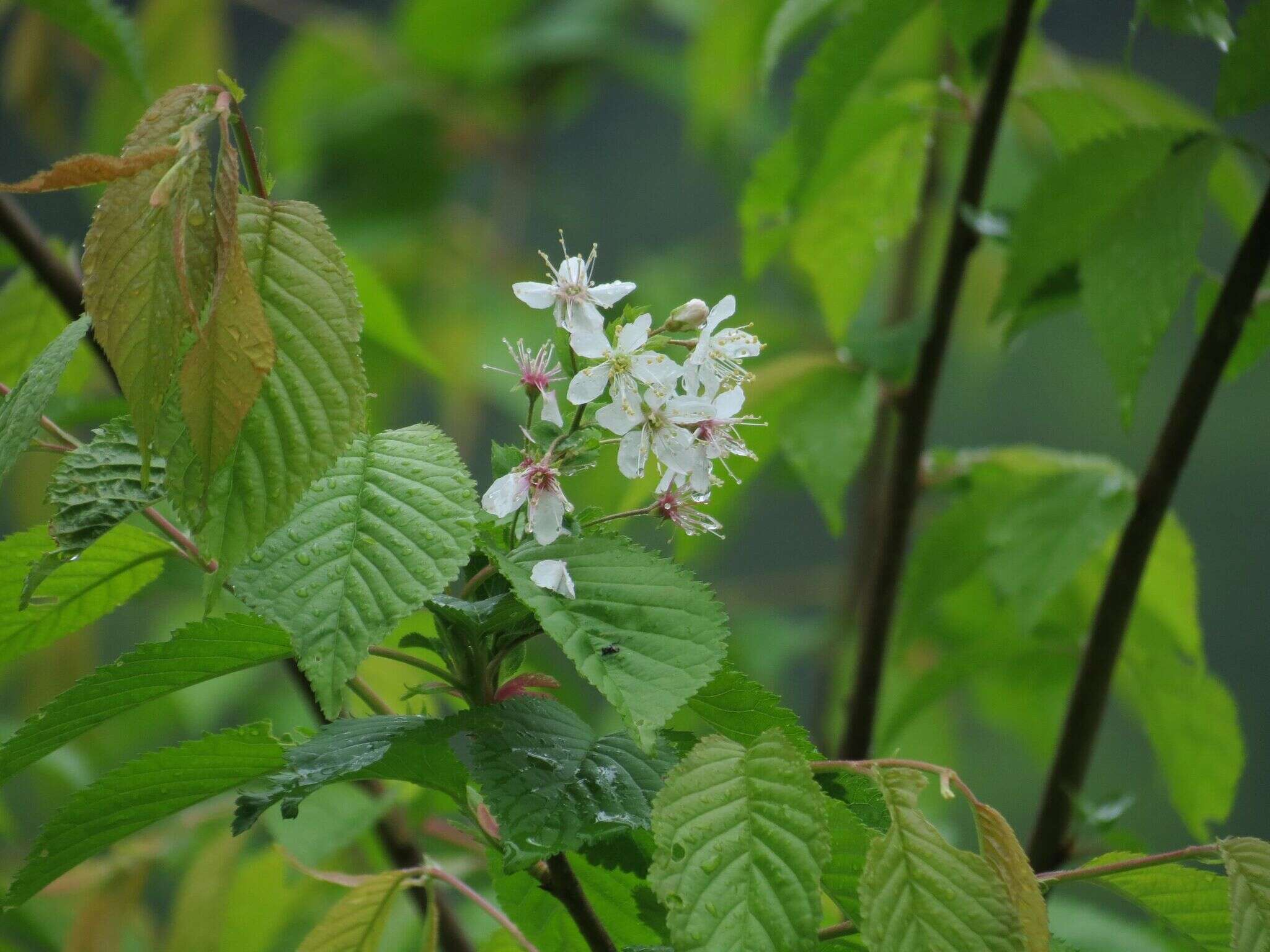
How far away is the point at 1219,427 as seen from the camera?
2.08 meters

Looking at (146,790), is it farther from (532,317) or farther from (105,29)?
(532,317)

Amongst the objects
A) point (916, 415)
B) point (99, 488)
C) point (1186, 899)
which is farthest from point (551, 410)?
point (916, 415)

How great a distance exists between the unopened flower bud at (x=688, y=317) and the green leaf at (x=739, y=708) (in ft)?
0.31

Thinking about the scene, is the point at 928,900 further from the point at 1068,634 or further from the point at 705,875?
the point at 1068,634

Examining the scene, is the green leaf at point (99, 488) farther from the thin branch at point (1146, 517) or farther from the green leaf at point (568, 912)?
the thin branch at point (1146, 517)

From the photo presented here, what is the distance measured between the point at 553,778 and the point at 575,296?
0.13 m

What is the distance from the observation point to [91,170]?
0.25 m

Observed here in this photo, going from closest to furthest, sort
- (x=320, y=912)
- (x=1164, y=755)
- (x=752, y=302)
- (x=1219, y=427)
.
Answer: (x=1164, y=755)
(x=320, y=912)
(x=752, y=302)
(x=1219, y=427)

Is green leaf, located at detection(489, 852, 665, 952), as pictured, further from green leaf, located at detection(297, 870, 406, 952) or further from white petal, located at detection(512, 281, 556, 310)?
white petal, located at detection(512, 281, 556, 310)

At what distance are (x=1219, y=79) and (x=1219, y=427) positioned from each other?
1832mm

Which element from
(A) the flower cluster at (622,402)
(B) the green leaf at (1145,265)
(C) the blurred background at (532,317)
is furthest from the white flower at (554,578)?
(B) the green leaf at (1145,265)

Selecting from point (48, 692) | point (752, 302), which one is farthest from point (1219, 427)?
point (48, 692)

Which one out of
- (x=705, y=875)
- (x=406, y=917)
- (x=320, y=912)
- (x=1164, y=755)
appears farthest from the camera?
(x=320, y=912)

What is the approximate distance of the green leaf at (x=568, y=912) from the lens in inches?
13.4
